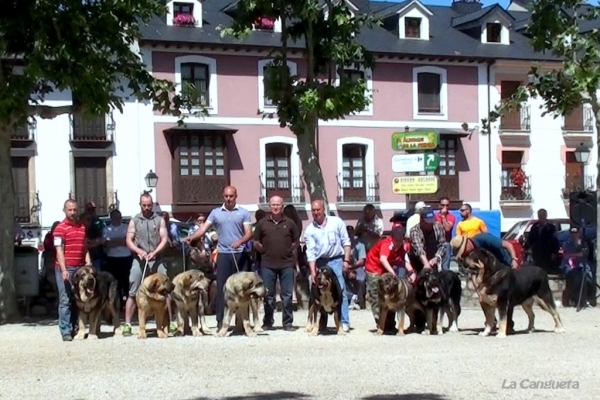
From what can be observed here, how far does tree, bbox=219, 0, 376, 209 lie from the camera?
764 inches

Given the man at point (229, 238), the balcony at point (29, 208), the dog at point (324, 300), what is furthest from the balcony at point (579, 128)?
the man at point (229, 238)

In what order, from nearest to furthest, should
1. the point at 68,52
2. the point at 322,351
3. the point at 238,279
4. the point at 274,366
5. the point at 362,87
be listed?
1. the point at 274,366
2. the point at 322,351
3. the point at 238,279
4. the point at 68,52
5. the point at 362,87

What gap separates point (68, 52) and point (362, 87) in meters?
6.20

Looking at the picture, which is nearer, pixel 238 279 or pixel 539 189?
pixel 238 279

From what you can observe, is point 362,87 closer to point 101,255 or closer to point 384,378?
point 101,255

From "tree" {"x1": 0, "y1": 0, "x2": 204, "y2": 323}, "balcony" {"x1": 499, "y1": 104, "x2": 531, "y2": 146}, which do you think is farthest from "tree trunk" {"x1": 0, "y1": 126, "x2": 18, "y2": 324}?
"balcony" {"x1": 499, "y1": 104, "x2": 531, "y2": 146}

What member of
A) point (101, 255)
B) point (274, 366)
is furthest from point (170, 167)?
point (274, 366)

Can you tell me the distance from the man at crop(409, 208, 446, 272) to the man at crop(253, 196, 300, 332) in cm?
175

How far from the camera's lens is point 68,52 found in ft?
50.5

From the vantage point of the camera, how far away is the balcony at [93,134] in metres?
37.0

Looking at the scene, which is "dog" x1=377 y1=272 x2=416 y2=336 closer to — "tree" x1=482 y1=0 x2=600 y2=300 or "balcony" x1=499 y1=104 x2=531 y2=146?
"tree" x1=482 y1=0 x2=600 y2=300

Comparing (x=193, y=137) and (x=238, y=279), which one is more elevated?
(x=193, y=137)

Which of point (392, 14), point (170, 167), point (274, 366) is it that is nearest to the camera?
point (274, 366)

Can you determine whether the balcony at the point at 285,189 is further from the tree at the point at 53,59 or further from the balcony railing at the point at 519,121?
the tree at the point at 53,59
